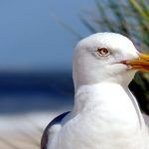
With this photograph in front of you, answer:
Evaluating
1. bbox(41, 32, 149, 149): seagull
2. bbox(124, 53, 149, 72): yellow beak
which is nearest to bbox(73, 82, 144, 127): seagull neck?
bbox(41, 32, 149, 149): seagull

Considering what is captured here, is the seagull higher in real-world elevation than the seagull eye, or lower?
lower

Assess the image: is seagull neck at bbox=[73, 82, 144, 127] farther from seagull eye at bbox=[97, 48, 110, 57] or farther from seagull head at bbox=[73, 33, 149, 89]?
seagull eye at bbox=[97, 48, 110, 57]

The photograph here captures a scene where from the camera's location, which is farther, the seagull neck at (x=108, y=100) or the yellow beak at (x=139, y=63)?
the seagull neck at (x=108, y=100)

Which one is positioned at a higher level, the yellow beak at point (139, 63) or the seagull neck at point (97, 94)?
the yellow beak at point (139, 63)

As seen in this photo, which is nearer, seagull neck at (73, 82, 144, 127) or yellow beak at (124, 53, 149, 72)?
yellow beak at (124, 53, 149, 72)

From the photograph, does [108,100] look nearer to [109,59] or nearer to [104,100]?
[104,100]

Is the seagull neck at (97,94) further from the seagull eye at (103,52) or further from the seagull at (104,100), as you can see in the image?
the seagull eye at (103,52)

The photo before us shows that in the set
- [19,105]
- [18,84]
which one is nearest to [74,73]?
[19,105]

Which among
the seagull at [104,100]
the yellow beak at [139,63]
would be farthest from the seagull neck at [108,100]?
the yellow beak at [139,63]

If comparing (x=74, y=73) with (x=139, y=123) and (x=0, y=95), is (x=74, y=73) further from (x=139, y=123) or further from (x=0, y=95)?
(x=0, y=95)

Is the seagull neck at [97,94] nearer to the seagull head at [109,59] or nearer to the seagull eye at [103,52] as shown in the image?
the seagull head at [109,59]
